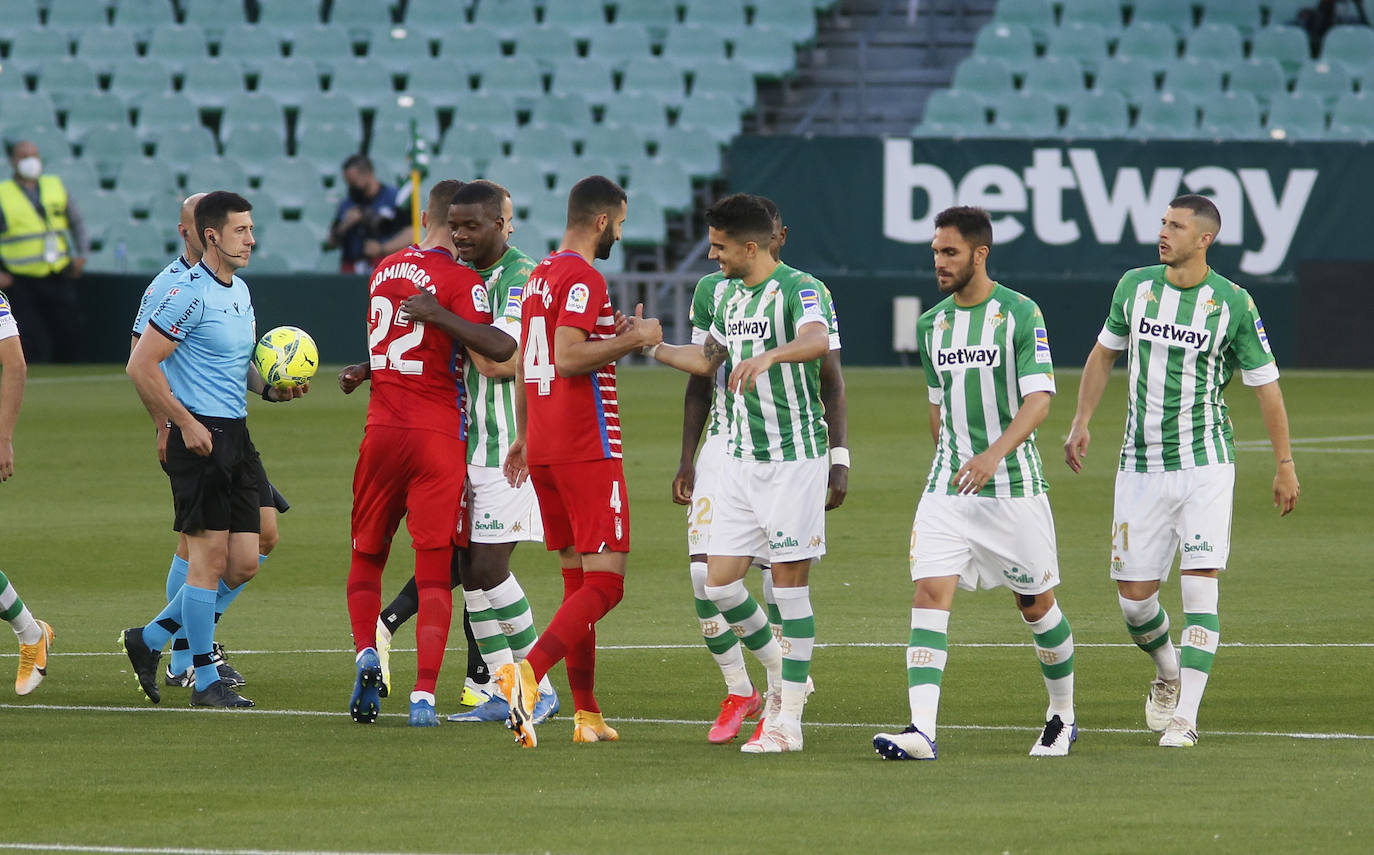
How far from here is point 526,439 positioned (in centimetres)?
709

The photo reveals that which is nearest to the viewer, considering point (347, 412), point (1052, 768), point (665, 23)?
point (1052, 768)

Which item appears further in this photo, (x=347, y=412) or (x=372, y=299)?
(x=347, y=412)

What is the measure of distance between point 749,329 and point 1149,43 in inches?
885

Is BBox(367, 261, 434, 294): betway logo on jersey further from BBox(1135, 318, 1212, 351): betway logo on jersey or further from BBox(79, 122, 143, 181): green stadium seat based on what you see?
BBox(79, 122, 143, 181): green stadium seat

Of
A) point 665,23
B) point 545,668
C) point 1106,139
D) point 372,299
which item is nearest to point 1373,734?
point 545,668

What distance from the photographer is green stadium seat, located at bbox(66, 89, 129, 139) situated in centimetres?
2845

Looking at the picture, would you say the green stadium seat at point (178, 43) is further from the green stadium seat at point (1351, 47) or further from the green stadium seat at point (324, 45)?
the green stadium seat at point (1351, 47)

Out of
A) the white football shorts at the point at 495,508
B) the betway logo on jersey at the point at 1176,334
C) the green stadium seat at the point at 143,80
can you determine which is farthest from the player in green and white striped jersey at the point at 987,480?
the green stadium seat at the point at 143,80

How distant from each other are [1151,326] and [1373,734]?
64.0 inches

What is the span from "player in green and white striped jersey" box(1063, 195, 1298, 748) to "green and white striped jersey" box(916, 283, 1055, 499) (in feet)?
1.84

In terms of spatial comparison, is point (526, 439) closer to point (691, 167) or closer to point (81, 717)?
point (81, 717)

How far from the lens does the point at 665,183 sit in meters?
26.4

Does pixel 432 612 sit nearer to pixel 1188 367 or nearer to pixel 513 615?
pixel 513 615

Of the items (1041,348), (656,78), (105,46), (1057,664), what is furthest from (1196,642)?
(105,46)
